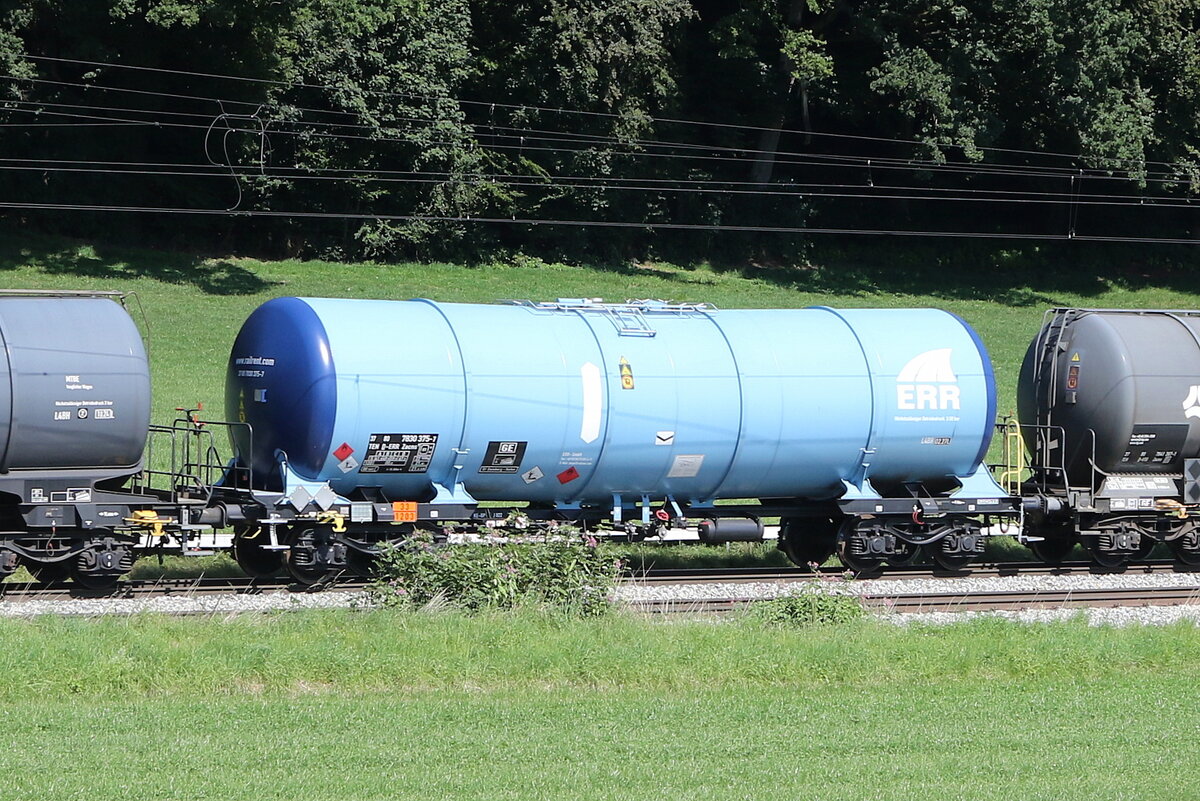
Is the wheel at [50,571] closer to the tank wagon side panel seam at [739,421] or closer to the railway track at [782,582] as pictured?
the railway track at [782,582]

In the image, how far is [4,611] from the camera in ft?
51.9

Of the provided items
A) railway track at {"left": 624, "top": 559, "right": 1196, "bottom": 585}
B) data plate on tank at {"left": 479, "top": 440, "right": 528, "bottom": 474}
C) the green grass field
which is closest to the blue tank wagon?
data plate on tank at {"left": 479, "top": 440, "right": 528, "bottom": 474}

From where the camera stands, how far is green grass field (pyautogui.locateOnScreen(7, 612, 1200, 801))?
9.48 m

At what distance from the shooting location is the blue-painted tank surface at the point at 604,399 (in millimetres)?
17609

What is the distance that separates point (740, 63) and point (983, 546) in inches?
1558

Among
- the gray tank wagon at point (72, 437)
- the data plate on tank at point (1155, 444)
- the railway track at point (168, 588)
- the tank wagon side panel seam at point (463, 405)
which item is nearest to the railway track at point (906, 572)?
the data plate on tank at point (1155, 444)

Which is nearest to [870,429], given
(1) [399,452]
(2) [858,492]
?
(2) [858,492]

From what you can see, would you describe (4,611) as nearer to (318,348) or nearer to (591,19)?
(318,348)

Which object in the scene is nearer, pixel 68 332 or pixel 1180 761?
pixel 1180 761

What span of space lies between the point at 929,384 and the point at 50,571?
1218 centimetres

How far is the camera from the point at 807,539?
70.6 feet

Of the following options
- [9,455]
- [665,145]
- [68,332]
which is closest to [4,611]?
[9,455]

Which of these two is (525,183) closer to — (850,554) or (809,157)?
(809,157)

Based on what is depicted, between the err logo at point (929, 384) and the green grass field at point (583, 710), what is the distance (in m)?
5.11
